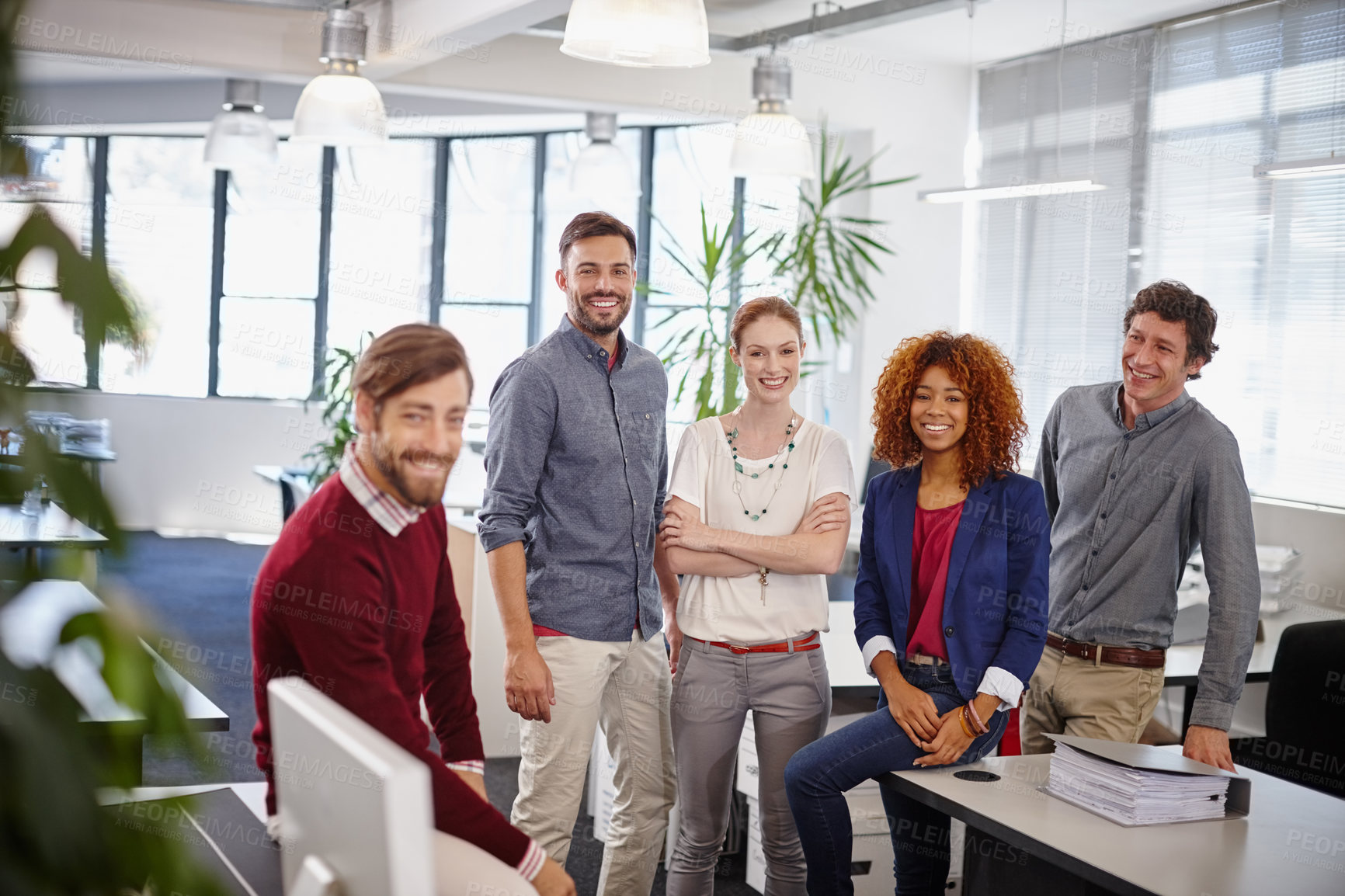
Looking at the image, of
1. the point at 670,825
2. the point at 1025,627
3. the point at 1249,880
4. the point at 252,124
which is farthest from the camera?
the point at 252,124

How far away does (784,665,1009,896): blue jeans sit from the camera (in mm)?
2400

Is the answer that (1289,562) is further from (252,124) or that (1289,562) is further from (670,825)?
(252,124)

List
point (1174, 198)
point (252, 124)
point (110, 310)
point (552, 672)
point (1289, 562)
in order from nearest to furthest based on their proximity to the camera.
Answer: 1. point (110, 310)
2. point (552, 672)
3. point (1289, 562)
4. point (1174, 198)
5. point (252, 124)

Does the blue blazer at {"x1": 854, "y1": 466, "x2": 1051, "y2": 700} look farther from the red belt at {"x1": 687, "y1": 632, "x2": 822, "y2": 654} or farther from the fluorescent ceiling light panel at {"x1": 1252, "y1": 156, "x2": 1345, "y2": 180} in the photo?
the fluorescent ceiling light panel at {"x1": 1252, "y1": 156, "x2": 1345, "y2": 180}

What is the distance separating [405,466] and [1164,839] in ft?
4.83

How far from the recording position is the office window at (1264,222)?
520 cm

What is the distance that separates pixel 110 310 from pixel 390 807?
65 centimetres

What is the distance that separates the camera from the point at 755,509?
2691 millimetres

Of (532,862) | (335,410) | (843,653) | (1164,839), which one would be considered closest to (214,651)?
(335,410)

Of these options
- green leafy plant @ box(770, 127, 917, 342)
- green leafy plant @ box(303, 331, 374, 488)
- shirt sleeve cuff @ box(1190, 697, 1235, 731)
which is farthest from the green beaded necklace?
green leafy plant @ box(303, 331, 374, 488)

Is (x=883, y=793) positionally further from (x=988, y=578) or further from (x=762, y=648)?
(x=988, y=578)

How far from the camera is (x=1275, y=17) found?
18.0 ft

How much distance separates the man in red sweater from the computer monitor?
0.18 m

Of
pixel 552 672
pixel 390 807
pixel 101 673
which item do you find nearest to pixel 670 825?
pixel 552 672
